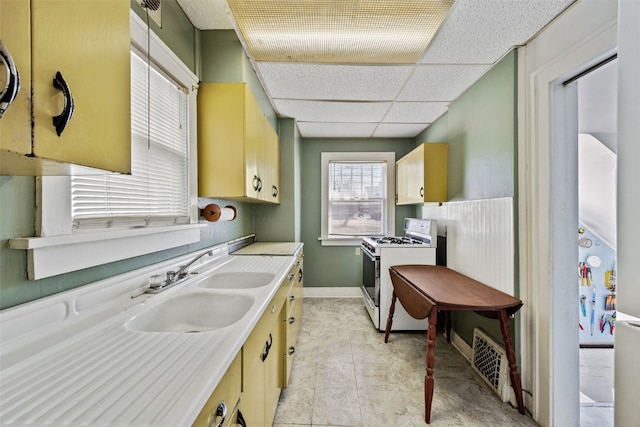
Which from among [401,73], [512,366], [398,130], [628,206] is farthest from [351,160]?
[628,206]

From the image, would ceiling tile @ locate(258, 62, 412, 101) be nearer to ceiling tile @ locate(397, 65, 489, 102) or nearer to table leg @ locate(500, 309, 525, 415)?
ceiling tile @ locate(397, 65, 489, 102)

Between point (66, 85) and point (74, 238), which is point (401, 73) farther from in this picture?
point (74, 238)

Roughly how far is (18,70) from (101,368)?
695 millimetres

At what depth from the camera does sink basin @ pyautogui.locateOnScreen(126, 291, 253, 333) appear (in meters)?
1.26

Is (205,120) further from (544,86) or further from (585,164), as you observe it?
Result: (585,164)

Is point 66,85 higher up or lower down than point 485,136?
lower down

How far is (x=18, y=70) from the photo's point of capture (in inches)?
19.2

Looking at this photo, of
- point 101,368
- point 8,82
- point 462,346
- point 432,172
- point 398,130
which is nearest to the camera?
point 8,82

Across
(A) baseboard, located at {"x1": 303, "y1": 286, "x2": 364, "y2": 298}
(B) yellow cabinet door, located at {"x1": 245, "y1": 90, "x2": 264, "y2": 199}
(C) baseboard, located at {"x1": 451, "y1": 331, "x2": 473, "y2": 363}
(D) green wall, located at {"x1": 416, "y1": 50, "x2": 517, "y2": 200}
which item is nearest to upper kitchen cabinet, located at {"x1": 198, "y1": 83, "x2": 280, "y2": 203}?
(B) yellow cabinet door, located at {"x1": 245, "y1": 90, "x2": 264, "y2": 199}

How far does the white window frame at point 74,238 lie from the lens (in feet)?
2.72

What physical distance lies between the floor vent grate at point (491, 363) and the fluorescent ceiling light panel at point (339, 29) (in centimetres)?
219

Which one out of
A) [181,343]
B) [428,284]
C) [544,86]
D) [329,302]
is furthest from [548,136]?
[329,302]

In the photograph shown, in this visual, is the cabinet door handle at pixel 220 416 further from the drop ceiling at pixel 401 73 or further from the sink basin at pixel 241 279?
the drop ceiling at pixel 401 73

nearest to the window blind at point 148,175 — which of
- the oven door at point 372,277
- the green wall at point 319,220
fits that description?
the oven door at point 372,277
